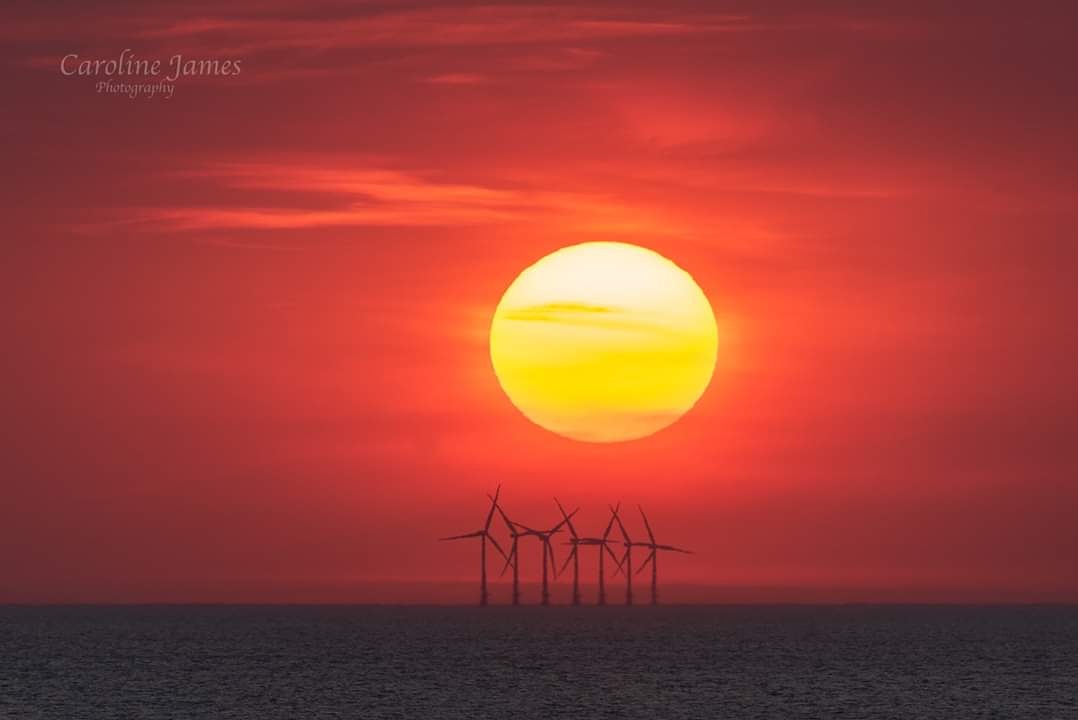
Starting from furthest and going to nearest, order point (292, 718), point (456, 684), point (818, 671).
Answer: point (818, 671), point (456, 684), point (292, 718)

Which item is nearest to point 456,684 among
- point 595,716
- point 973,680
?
point 595,716

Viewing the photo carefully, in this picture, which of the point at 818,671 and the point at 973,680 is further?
the point at 818,671

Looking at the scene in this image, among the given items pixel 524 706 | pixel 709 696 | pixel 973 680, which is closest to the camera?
pixel 524 706

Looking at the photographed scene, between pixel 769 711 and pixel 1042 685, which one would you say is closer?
pixel 769 711

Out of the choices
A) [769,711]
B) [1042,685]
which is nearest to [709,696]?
[769,711]

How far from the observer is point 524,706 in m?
140

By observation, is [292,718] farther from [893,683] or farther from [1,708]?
[893,683]

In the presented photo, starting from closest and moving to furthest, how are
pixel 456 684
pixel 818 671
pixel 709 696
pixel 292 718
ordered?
pixel 292 718 → pixel 709 696 → pixel 456 684 → pixel 818 671

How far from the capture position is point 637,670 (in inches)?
7500

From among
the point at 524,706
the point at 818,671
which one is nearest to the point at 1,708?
the point at 524,706

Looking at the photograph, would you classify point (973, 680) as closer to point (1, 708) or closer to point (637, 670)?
point (637, 670)

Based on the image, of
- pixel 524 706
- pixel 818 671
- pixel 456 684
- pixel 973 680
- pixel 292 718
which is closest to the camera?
→ pixel 292 718

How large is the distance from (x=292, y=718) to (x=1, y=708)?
84.1 ft

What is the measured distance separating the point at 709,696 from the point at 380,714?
34.0m
